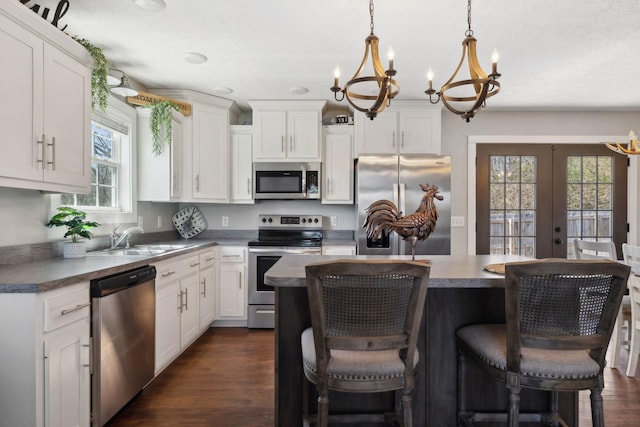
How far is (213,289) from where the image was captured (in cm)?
364

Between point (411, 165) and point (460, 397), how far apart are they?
2.40 meters

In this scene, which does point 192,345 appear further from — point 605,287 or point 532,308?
point 605,287

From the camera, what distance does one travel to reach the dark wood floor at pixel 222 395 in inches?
80.7

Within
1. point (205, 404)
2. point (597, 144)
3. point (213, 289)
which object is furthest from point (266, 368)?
point (597, 144)

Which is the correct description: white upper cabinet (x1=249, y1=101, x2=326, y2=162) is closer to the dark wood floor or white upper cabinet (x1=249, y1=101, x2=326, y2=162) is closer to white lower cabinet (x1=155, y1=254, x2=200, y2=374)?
white lower cabinet (x1=155, y1=254, x2=200, y2=374)

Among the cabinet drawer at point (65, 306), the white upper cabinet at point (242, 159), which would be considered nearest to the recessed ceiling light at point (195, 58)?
the white upper cabinet at point (242, 159)

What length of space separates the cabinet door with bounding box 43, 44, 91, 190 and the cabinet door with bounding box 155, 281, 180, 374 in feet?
3.01

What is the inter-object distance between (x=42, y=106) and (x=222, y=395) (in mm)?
2012

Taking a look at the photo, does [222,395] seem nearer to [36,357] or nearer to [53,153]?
[36,357]

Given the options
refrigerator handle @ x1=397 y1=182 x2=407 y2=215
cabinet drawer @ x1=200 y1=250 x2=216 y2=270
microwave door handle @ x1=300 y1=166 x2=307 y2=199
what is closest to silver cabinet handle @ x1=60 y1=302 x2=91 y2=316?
cabinet drawer @ x1=200 y1=250 x2=216 y2=270

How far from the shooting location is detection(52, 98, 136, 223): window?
283 cm

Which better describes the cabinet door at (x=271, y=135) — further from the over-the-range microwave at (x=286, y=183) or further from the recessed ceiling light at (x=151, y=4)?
the recessed ceiling light at (x=151, y=4)

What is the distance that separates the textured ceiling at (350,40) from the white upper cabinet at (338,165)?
60cm

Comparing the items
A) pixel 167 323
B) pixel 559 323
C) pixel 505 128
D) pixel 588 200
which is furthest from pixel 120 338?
pixel 588 200
